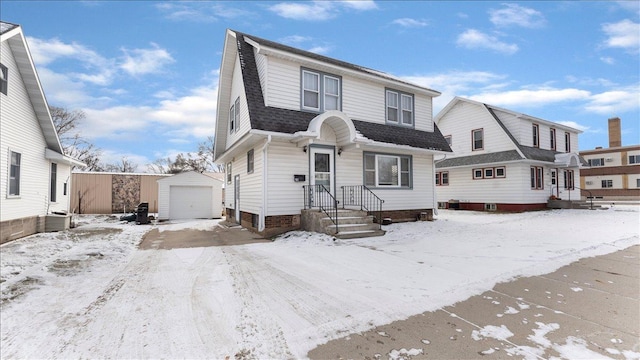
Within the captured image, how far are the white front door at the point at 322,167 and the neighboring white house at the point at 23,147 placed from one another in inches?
386

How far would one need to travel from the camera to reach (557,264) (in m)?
6.01

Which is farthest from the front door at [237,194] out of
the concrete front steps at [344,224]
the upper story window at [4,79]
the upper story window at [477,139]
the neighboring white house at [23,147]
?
the upper story window at [477,139]

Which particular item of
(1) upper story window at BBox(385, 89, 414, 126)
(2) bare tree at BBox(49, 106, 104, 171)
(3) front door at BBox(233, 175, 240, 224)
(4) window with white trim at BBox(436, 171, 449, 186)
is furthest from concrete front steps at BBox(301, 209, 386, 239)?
(2) bare tree at BBox(49, 106, 104, 171)

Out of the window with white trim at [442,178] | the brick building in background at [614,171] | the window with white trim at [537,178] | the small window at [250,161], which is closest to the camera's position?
the small window at [250,161]

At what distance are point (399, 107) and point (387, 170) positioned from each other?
9.98 ft

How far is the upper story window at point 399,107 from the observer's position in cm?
1334

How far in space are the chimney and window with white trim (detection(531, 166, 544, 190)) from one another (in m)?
23.8

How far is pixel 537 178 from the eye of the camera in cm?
1927

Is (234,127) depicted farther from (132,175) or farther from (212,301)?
(132,175)

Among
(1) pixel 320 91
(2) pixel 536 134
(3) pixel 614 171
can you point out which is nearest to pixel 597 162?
(3) pixel 614 171

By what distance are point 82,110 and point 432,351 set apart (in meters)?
36.9

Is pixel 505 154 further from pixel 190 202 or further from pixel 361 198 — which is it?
pixel 190 202

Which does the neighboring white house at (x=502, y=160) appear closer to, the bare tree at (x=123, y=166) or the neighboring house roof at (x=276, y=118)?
the neighboring house roof at (x=276, y=118)

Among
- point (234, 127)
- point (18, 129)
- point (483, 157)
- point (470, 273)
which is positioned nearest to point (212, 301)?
point (470, 273)
